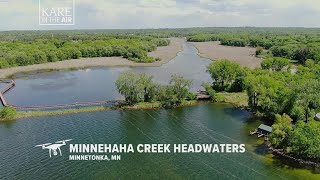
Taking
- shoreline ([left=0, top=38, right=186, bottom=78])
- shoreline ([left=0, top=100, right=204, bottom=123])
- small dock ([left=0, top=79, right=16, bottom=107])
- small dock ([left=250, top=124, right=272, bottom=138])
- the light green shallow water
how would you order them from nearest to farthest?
the light green shallow water → small dock ([left=250, top=124, right=272, bottom=138]) → shoreline ([left=0, top=100, right=204, bottom=123]) → small dock ([left=0, top=79, right=16, bottom=107]) → shoreline ([left=0, top=38, right=186, bottom=78])

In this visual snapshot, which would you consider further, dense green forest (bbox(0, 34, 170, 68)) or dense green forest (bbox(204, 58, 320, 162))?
dense green forest (bbox(0, 34, 170, 68))

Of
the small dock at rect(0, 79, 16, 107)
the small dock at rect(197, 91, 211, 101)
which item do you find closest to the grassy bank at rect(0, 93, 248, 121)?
the small dock at rect(197, 91, 211, 101)

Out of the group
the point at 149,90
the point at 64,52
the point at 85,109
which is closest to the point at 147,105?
the point at 149,90

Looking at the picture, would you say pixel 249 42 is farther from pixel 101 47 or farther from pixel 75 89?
pixel 75 89

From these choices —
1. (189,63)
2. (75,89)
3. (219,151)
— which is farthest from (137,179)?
(189,63)

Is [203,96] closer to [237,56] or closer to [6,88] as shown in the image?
[6,88]

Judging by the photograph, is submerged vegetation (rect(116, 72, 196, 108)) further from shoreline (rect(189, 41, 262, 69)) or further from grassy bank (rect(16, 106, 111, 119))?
shoreline (rect(189, 41, 262, 69))

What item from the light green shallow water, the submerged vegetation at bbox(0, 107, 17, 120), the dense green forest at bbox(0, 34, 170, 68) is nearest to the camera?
the light green shallow water
